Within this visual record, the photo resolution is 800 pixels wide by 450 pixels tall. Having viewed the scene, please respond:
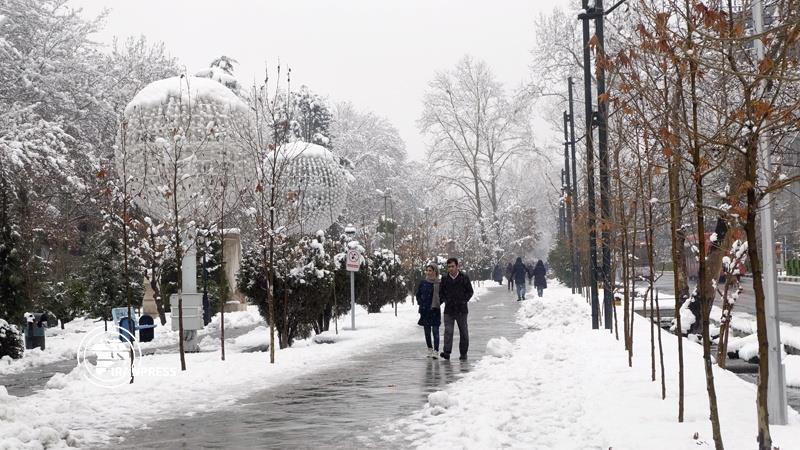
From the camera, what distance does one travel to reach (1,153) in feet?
82.7

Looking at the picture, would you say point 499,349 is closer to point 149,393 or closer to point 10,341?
point 149,393

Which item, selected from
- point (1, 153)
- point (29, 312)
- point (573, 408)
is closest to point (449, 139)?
point (1, 153)

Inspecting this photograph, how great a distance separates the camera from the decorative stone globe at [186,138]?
1706 cm

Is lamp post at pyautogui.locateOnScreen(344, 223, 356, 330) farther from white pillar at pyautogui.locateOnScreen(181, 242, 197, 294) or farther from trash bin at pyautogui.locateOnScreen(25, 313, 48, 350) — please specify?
trash bin at pyautogui.locateOnScreen(25, 313, 48, 350)

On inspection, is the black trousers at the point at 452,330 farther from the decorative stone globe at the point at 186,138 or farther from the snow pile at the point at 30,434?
the snow pile at the point at 30,434

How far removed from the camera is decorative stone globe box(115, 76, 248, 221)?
17062mm

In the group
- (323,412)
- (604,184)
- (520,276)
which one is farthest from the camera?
(520,276)

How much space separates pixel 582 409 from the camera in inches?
379

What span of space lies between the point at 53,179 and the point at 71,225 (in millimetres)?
1915

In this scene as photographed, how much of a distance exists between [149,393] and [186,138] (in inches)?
241

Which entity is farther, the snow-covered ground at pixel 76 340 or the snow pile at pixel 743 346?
the snow-covered ground at pixel 76 340

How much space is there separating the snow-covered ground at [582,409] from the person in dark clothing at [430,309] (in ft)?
5.20

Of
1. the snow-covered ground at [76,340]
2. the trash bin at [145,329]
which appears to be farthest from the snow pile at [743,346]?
the trash bin at [145,329]

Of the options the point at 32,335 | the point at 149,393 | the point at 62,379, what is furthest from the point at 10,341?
the point at 149,393
